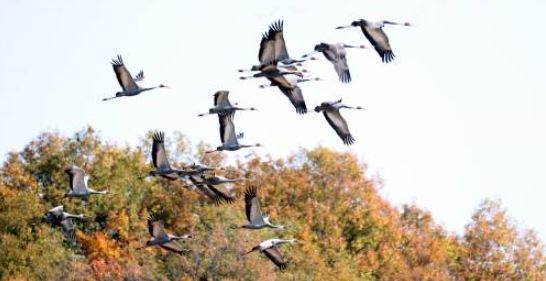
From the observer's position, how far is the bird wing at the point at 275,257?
5313cm

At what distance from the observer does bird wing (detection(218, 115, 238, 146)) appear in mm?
51528

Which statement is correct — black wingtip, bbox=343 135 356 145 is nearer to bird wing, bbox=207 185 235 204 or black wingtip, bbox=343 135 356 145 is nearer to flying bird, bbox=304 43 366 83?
flying bird, bbox=304 43 366 83

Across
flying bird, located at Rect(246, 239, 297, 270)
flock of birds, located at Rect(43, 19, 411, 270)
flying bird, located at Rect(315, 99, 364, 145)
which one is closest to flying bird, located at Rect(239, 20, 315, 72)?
flock of birds, located at Rect(43, 19, 411, 270)

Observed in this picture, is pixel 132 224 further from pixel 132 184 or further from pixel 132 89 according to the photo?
pixel 132 89

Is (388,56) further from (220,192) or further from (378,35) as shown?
(220,192)

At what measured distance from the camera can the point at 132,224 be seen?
90.8 metres

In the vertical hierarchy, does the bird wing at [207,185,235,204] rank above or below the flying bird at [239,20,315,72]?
below

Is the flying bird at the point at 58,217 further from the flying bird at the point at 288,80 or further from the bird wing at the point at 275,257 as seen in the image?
the flying bird at the point at 288,80

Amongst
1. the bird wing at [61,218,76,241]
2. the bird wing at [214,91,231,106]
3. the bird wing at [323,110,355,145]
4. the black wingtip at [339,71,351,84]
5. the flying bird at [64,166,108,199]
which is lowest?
the bird wing at [61,218,76,241]

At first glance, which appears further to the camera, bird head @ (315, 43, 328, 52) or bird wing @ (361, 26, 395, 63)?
bird head @ (315, 43, 328, 52)

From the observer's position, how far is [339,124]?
4972 cm

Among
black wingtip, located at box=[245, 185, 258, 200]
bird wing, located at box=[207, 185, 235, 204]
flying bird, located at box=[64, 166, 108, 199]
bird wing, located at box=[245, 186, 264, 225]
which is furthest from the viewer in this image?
bird wing, located at box=[207, 185, 235, 204]

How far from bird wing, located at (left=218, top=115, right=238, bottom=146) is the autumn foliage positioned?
29833mm

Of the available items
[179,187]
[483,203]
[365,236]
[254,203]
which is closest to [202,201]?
[179,187]
